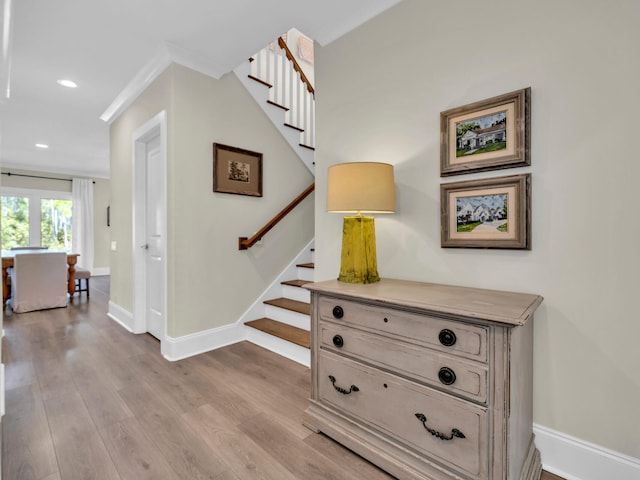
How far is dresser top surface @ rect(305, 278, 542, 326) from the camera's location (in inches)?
42.7

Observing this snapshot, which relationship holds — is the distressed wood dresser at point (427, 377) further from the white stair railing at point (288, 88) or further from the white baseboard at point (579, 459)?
the white stair railing at point (288, 88)

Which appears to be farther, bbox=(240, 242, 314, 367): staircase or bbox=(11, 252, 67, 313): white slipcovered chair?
bbox=(11, 252, 67, 313): white slipcovered chair

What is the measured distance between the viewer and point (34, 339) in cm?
307

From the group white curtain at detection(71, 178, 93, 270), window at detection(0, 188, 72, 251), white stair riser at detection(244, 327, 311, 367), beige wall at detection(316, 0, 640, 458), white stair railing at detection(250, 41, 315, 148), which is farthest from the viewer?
white curtain at detection(71, 178, 93, 270)

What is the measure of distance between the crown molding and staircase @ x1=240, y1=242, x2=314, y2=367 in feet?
6.57

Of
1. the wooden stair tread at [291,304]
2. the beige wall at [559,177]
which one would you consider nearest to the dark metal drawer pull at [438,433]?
the beige wall at [559,177]

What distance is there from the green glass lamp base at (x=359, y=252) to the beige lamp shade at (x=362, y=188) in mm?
121

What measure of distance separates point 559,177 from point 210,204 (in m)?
2.46

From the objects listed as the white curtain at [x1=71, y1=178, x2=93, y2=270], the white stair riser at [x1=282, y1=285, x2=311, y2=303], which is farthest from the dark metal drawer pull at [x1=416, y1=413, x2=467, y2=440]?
the white curtain at [x1=71, y1=178, x2=93, y2=270]

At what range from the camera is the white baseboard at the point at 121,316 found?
334 cm

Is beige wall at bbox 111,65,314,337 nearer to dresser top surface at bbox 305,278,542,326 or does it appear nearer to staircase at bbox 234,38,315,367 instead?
staircase at bbox 234,38,315,367

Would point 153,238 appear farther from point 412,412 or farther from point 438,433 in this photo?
point 438,433

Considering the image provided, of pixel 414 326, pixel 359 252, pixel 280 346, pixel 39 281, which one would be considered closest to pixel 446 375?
pixel 414 326

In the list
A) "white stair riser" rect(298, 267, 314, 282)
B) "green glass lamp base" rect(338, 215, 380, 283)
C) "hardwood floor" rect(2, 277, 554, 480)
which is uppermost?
"green glass lamp base" rect(338, 215, 380, 283)
